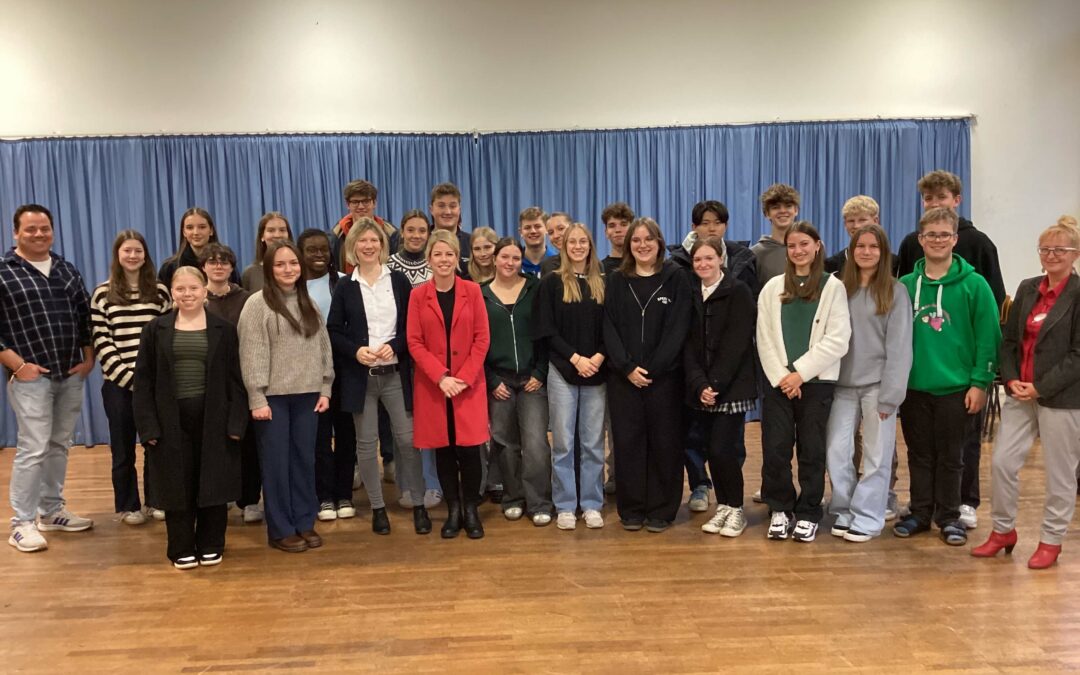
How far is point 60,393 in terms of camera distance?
3.96 metres

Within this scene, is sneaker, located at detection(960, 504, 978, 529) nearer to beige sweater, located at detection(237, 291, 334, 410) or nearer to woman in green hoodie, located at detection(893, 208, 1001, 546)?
woman in green hoodie, located at detection(893, 208, 1001, 546)

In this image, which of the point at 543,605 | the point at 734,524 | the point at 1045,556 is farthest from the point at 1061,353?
the point at 543,605

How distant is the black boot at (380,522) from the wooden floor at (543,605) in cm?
5

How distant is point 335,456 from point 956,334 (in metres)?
3.19

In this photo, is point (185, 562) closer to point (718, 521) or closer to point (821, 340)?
point (718, 521)

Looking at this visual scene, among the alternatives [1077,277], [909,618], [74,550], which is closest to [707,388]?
[909,618]

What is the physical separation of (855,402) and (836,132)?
3591 millimetres

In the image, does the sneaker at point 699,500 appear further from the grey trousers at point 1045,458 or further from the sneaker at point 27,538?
the sneaker at point 27,538

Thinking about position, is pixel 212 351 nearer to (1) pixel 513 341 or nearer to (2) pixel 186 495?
(2) pixel 186 495

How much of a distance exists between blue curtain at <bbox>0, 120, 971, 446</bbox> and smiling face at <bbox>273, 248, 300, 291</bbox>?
2952 mm

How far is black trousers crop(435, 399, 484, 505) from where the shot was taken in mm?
3795

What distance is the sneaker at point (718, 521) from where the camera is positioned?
3770 millimetres

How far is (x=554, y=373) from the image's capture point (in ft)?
12.6

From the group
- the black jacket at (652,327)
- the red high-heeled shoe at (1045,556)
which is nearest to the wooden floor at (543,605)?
the red high-heeled shoe at (1045,556)
